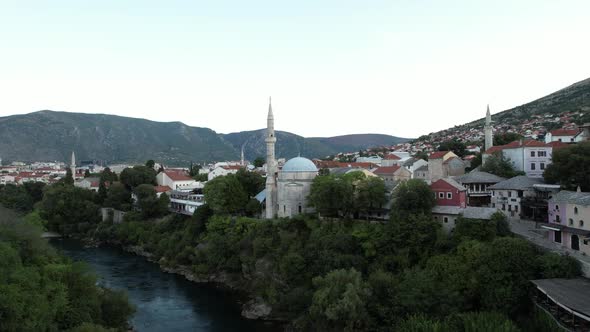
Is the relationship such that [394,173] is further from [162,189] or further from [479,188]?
[162,189]

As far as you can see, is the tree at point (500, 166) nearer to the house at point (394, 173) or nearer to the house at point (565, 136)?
the house at point (565, 136)

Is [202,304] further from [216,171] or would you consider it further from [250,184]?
[216,171]

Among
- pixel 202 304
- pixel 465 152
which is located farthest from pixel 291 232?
pixel 465 152

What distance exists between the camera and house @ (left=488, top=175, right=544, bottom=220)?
1163 inches

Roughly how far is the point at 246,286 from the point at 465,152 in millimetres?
31153

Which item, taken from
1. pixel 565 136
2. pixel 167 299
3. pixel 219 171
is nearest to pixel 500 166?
pixel 565 136

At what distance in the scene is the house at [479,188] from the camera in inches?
1299

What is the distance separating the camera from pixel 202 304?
30.8 m

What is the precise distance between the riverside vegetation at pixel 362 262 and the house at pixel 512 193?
16.5 feet

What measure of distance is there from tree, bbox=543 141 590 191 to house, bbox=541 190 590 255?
3.19 metres

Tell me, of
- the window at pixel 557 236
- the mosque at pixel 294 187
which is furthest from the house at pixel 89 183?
the window at pixel 557 236

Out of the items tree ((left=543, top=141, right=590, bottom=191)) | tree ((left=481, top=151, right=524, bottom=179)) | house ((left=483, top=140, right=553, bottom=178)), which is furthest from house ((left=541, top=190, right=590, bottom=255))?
house ((left=483, top=140, right=553, bottom=178))

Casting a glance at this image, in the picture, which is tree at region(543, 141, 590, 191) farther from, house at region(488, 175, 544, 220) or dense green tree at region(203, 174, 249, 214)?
dense green tree at region(203, 174, 249, 214)

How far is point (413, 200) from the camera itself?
28.0 metres
